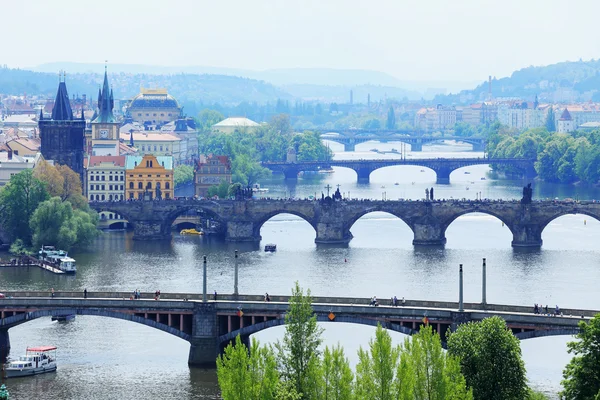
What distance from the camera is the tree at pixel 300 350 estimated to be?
4938 centimetres

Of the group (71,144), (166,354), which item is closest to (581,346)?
(166,354)

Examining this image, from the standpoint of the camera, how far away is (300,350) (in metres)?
52.1

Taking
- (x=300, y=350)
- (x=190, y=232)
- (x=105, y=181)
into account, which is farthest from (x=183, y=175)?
(x=300, y=350)

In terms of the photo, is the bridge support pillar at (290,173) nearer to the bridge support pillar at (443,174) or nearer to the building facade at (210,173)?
the bridge support pillar at (443,174)

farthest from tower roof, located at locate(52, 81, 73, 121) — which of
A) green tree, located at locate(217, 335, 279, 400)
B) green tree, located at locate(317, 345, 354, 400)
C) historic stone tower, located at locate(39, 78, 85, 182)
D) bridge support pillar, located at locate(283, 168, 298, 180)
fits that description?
green tree, located at locate(317, 345, 354, 400)

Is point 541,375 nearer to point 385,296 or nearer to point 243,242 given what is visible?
point 385,296

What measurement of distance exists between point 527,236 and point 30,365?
159ft

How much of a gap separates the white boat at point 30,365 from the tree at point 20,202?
122 feet

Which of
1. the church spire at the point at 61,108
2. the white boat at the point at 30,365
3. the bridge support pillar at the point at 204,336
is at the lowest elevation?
the white boat at the point at 30,365

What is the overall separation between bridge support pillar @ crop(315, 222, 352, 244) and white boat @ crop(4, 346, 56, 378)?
147 ft

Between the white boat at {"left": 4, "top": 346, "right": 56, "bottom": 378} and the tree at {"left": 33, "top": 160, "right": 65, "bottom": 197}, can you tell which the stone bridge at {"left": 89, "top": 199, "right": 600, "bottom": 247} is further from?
the white boat at {"left": 4, "top": 346, "right": 56, "bottom": 378}

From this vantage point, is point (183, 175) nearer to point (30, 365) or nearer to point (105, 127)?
point (105, 127)

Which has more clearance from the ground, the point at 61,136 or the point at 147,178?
the point at 61,136

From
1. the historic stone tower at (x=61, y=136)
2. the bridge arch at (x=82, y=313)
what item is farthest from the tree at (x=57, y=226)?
the bridge arch at (x=82, y=313)
